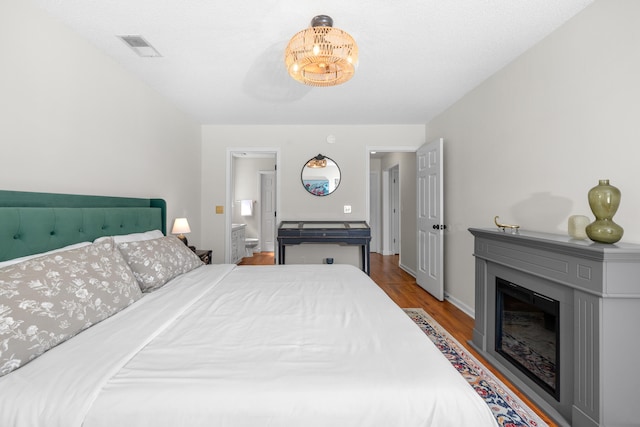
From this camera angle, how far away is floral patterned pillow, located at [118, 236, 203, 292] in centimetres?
176

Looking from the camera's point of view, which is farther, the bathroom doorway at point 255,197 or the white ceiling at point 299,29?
the bathroom doorway at point 255,197

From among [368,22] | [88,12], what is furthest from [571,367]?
[88,12]

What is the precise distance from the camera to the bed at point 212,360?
793 millimetres

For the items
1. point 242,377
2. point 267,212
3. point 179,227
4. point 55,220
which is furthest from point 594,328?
point 267,212

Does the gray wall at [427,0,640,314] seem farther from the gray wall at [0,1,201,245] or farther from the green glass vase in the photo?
the gray wall at [0,1,201,245]

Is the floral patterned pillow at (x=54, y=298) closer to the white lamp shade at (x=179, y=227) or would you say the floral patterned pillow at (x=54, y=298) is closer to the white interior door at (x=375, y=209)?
the white lamp shade at (x=179, y=227)

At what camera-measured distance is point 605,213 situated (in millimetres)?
1438

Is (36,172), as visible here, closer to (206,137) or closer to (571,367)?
(206,137)

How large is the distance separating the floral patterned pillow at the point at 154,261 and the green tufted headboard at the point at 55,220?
33 centimetres

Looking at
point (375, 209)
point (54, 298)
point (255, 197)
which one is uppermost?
point (255, 197)

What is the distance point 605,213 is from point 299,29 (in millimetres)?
2076

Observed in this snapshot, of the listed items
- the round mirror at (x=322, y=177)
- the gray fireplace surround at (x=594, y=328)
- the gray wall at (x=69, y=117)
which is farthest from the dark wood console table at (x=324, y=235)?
the gray fireplace surround at (x=594, y=328)

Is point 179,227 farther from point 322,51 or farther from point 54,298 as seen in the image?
point 322,51

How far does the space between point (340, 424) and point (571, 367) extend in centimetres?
151
